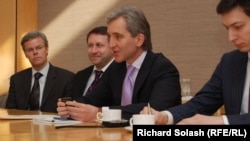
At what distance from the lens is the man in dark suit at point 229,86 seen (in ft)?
7.49

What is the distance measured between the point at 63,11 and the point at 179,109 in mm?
4072

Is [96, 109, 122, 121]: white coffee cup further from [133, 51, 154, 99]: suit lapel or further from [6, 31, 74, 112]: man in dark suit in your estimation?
[6, 31, 74, 112]: man in dark suit

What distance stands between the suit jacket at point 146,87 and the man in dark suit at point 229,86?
261 mm

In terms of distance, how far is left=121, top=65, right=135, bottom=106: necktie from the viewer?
2.99 meters

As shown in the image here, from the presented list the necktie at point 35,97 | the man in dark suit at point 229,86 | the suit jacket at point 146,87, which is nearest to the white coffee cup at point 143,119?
the man in dark suit at point 229,86

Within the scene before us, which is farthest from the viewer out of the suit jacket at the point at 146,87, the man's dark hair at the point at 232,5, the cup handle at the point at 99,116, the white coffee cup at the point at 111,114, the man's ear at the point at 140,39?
the man's ear at the point at 140,39

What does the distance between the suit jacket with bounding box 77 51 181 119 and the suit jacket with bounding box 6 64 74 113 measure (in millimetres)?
996

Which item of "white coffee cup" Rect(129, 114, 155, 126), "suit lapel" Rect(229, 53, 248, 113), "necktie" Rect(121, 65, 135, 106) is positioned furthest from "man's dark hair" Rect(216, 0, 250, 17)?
"necktie" Rect(121, 65, 135, 106)

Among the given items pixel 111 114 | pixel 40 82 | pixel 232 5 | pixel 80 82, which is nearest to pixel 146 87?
pixel 111 114

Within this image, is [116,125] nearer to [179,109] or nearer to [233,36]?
[179,109]

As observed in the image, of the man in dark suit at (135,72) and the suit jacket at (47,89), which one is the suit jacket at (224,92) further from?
the suit jacket at (47,89)

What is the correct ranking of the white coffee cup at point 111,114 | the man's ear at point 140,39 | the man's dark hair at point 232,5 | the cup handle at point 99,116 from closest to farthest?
the man's dark hair at point 232,5
the white coffee cup at point 111,114
the cup handle at point 99,116
the man's ear at point 140,39

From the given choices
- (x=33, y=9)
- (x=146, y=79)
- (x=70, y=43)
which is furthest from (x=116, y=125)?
(x=33, y=9)

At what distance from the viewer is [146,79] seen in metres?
2.93
